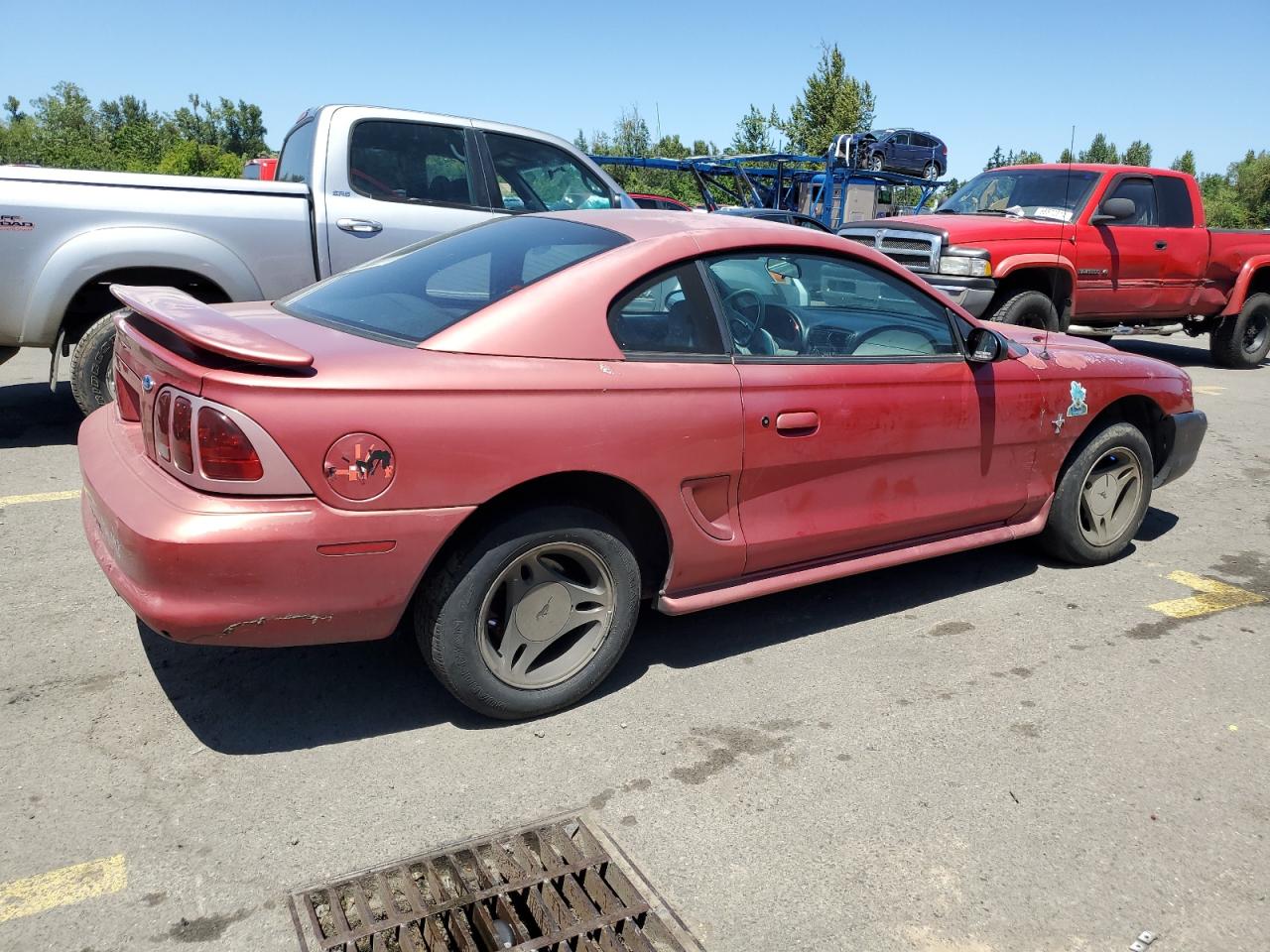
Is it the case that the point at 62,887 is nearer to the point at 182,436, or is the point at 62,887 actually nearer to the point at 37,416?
the point at 182,436

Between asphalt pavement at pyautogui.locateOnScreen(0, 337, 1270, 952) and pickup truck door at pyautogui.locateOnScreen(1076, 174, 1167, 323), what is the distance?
5.83 metres

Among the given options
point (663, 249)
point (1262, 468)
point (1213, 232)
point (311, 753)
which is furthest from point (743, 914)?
point (1213, 232)

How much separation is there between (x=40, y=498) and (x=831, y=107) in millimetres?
30605

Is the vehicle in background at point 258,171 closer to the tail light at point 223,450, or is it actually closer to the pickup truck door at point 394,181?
the pickup truck door at point 394,181

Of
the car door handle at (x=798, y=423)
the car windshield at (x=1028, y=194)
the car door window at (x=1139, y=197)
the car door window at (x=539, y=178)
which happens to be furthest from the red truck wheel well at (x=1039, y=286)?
the car door handle at (x=798, y=423)

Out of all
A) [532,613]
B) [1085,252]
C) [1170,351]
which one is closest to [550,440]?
[532,613]

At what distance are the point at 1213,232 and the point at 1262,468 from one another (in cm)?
495

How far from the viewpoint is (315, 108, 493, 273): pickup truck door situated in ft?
21.1

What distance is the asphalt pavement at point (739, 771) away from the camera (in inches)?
97.3

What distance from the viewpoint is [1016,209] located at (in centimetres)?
981

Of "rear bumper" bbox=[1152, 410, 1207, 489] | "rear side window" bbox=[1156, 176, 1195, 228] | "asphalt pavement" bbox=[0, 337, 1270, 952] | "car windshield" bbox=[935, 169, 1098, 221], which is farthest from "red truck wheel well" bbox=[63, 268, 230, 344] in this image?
"rear side window" bbox=[1156, 176, 1195, 228]

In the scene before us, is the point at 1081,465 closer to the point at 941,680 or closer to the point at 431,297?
the point at 941,680

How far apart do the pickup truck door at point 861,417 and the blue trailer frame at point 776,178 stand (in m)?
13.9

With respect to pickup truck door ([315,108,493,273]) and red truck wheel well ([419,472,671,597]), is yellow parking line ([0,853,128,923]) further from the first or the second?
pickup truck door ([315,108,493,273])
